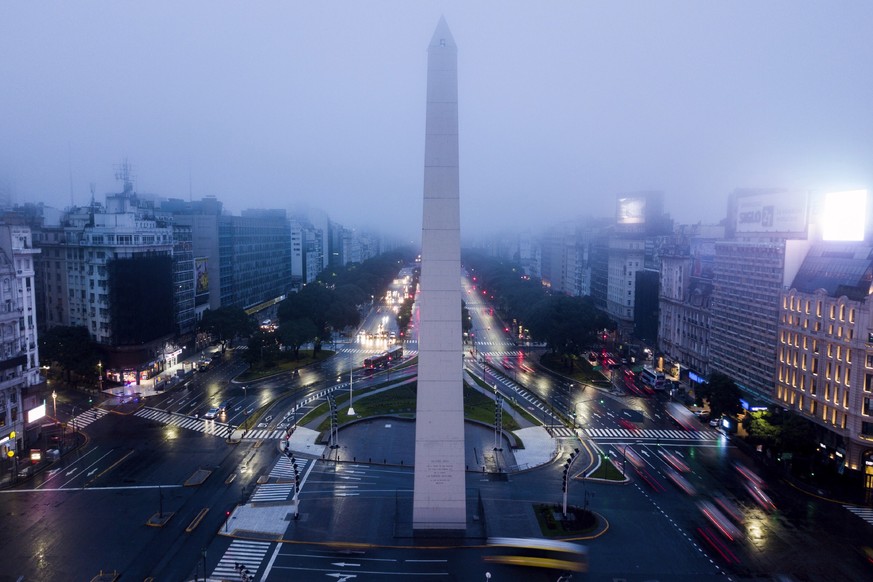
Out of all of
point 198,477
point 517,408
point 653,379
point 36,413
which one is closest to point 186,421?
point 36,413

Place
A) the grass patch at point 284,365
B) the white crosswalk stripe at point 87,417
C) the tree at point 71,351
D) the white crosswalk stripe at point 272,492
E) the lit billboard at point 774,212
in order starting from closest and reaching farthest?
the white crosswalk stripe at point 272,492, the white crosswalk stripe at point 87,417, the lit billboard at point 774,212, the tree at point 71,351, the grass patch at point 284,365

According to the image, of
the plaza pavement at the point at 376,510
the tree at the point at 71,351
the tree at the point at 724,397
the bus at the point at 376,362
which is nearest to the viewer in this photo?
the plaza pavement at the point at 376,510

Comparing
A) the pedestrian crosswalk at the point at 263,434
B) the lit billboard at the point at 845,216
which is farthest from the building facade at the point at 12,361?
the lit billboard at the point at 845,216

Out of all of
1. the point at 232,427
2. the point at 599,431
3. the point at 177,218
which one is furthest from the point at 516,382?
the point at 177,218

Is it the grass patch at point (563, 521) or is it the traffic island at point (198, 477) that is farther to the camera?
the traffic island at point (198, 477)

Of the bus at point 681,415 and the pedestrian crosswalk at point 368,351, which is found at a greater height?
the pedestrian crosswalk at point 368,351

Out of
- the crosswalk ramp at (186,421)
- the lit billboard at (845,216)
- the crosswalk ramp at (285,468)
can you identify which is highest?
the lit billboard at (845,216)

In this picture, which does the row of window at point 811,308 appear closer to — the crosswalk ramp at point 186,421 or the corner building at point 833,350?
the corner building at point 833,350

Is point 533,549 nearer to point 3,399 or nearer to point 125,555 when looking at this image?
point 125,555
